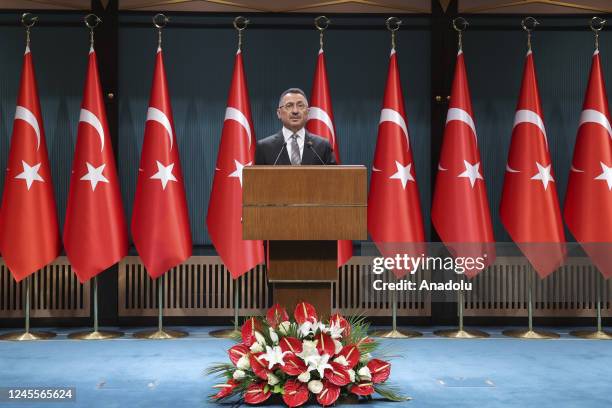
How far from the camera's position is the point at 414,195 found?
6.07 metres

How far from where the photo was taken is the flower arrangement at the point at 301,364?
3.44 m

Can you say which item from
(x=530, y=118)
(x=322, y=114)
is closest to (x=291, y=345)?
(x=322, y=114)

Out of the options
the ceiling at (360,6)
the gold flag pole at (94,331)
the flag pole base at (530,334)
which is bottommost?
the flag pole base at (530,334)

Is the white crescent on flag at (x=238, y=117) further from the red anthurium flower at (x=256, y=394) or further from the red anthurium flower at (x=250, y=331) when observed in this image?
the red anthurium flower at (x=256, y=394)

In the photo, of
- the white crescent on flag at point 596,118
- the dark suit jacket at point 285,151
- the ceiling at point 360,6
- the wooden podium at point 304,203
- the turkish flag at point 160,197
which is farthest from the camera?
the ceiling at point 360,6

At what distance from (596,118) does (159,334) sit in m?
4.03

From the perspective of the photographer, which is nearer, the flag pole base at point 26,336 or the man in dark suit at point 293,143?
the man in dark suit at point 293,143

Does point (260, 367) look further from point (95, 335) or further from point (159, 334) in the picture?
point (95, 335)

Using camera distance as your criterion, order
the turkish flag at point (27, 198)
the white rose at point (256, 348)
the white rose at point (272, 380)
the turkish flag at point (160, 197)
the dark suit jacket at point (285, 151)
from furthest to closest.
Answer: the turkish flag at point (160, 197) < the turkish flag at point (27, 198) < the dark suit jacket at point (285, 151) < the white rose at point (256, 348) < the white rose at point (272, 380)

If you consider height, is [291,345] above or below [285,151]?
below

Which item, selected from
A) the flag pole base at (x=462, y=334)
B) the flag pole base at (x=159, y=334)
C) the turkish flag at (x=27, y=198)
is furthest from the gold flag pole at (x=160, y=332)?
the flag pole base at (x=462, y=334)

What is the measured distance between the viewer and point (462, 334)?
5.97m

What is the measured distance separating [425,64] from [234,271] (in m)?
2.61

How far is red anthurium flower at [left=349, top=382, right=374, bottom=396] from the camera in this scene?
3496mm
